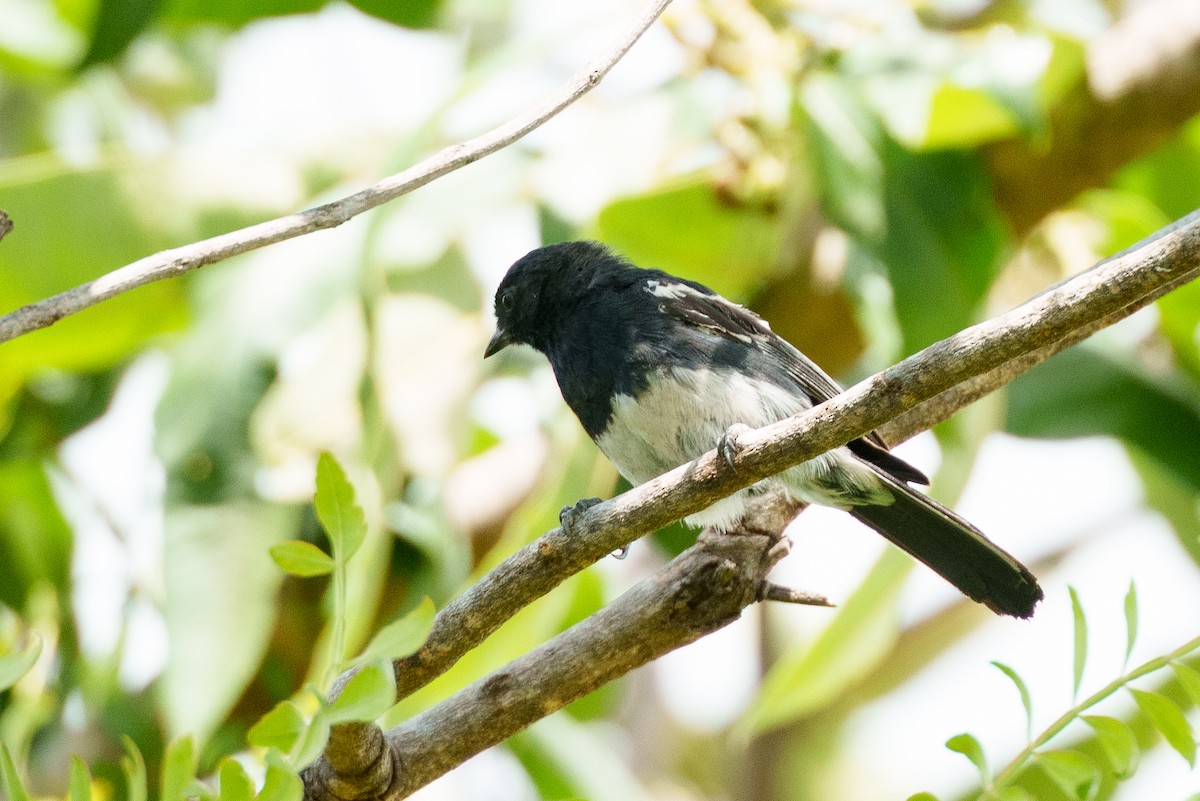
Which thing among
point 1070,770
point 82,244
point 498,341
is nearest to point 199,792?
point 1070,770

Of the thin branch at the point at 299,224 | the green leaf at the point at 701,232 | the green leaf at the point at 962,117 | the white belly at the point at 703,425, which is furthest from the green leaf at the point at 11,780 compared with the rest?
the green leaf at the point at 962,117

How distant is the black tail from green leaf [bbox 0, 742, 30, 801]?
2.18 metres

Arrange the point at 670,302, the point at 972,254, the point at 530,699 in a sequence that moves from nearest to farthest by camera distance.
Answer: the point at 530,699
the point at 670,302
the point at 972,254

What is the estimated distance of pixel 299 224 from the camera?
1886 millimetres

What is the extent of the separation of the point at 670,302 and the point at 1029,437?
198 cm

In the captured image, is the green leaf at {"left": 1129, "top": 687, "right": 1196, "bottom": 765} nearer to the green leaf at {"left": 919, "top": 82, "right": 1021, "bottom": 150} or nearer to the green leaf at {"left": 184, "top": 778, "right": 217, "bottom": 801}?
the green leaf at {"left": 184, "top": 778, "right": 217, "bottom": 801}

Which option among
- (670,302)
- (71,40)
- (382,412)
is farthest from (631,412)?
(71,40)

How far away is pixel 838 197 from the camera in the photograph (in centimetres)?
411

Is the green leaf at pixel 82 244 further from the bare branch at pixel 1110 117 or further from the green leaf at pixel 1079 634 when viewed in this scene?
the green leaf at pixel 1079 634

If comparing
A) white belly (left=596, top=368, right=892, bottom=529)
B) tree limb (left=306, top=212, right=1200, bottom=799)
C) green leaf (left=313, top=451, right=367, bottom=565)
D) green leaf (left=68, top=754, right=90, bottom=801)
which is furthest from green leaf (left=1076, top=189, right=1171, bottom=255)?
green leaf (left=68, top=754, right=90, bottom=801)

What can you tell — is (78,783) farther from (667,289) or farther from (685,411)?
(667,289)

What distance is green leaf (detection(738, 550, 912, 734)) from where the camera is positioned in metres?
3.74

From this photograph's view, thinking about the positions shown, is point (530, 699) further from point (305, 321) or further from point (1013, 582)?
point (305, 321)

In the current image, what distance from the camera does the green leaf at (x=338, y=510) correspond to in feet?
4.76
